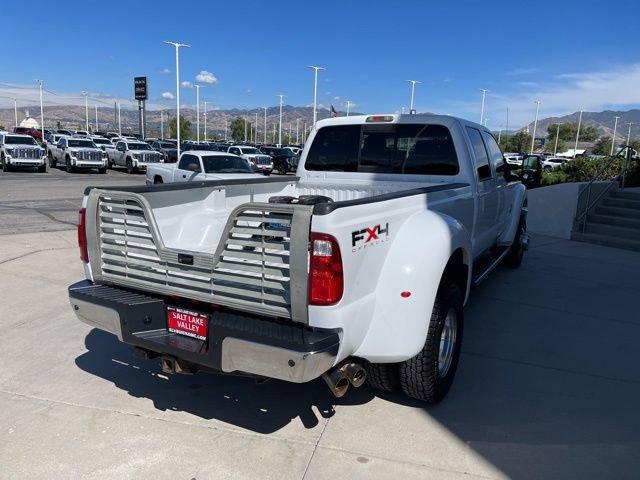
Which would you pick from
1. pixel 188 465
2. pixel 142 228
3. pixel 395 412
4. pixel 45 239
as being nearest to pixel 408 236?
pixel 395 412

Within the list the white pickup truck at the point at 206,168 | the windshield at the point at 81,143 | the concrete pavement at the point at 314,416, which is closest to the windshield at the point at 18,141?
the windshield at the point at 81,143

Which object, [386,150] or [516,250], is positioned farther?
[516,250]

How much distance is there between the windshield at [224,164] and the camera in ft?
47.7

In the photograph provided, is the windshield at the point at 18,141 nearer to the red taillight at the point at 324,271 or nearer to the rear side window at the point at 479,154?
the rear side window at the point at 479,154

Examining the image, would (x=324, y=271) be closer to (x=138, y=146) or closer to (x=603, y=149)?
(x=138, y=146)

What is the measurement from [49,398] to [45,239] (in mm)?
6038

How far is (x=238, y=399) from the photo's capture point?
3844mm

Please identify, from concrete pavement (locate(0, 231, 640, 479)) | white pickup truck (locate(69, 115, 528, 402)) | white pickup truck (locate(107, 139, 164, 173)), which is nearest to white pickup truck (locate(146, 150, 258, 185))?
concrete pavement (locate(0, 231, 640, 479))

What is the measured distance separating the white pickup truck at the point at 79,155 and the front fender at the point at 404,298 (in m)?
26.3

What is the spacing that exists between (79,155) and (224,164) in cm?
1455

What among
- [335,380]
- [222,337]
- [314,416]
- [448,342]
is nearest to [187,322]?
[222,337]

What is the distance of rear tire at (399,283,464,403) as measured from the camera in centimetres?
346

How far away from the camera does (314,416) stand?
3.64 meters

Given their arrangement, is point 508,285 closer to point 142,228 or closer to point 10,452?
point 142,228
